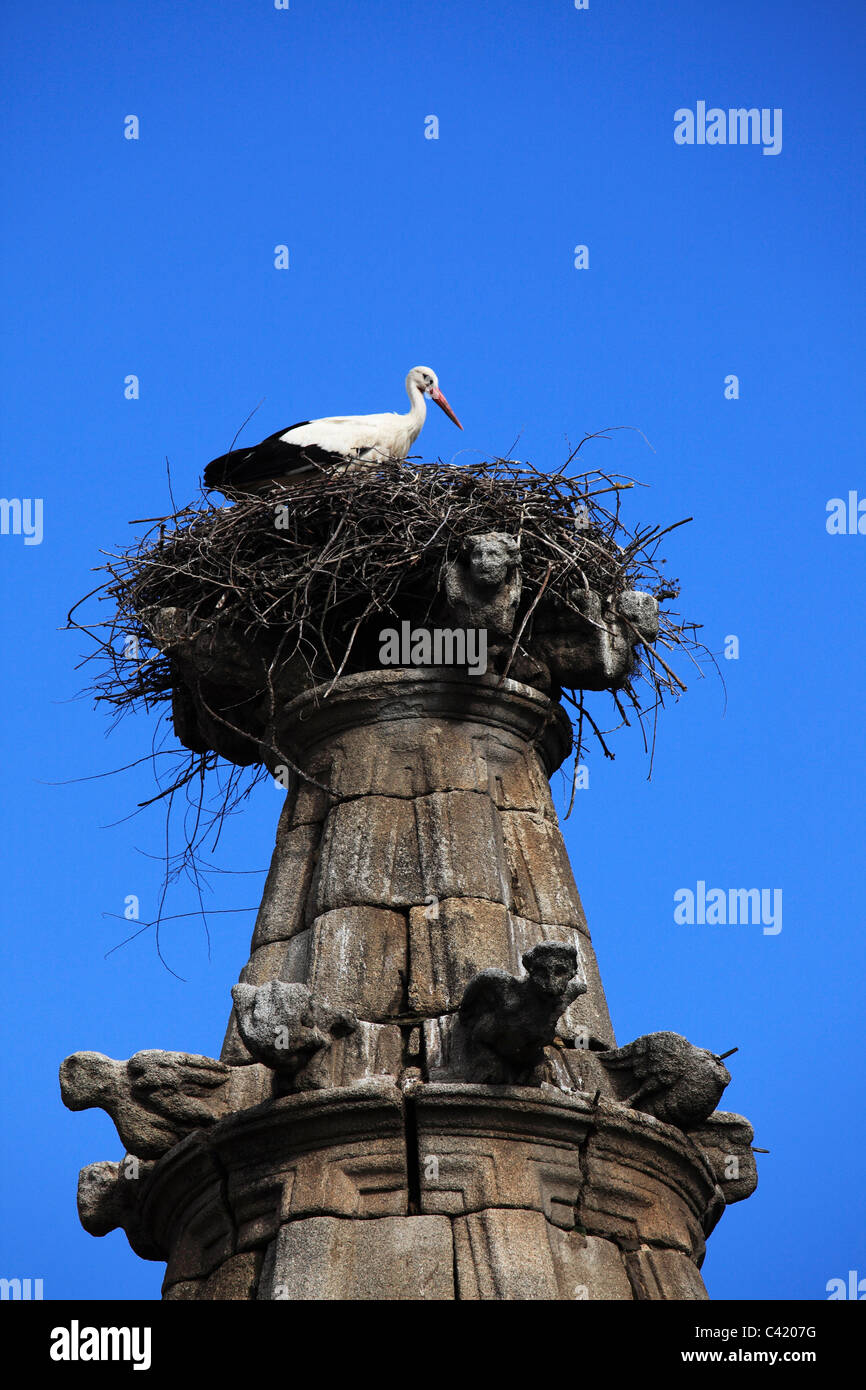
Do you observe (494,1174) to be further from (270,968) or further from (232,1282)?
(270,968)

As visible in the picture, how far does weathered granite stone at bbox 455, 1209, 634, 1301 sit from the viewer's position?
7180 mm

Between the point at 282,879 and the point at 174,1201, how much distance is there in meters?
1.65

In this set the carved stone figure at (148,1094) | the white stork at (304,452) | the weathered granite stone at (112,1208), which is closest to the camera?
the carved stone figure at (148,1094)

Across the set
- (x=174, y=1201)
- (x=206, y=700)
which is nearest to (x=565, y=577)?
(x=206, y=700)

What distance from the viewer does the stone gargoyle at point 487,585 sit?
29.4ft

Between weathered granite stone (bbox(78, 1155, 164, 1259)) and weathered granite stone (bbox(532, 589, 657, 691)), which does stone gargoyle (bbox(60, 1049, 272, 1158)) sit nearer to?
weathered granite stone (bbox(78, 1155, 164, 1259))

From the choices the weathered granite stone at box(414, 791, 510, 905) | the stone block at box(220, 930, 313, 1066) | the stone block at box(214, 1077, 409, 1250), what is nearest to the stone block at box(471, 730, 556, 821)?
the weathered granite stone at box(414, 791, 510, 905)

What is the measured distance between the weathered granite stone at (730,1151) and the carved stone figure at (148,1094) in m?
2.19

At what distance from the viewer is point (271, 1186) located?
25.2 ft

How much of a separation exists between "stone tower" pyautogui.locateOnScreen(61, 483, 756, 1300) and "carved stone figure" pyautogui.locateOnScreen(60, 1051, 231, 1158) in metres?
0.01

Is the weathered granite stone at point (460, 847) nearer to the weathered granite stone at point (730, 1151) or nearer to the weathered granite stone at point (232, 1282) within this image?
the weathered granite stone at point (730, 1151)

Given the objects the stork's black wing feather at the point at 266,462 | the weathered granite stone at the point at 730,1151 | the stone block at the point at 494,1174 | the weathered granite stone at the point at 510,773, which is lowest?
the stone block at the point at 494,1174

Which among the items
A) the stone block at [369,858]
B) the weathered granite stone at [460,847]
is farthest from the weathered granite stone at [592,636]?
the stone block at [369,858]
